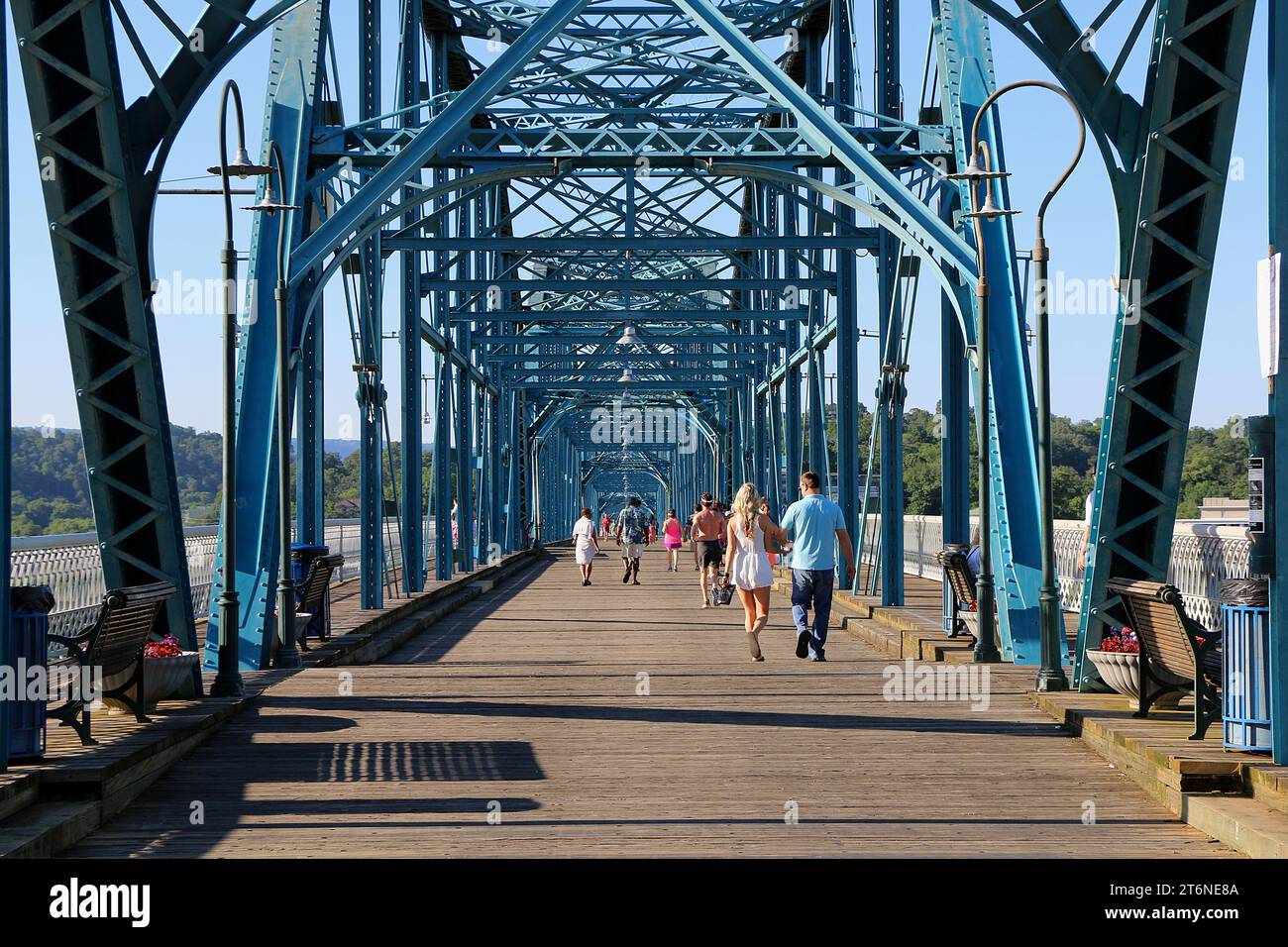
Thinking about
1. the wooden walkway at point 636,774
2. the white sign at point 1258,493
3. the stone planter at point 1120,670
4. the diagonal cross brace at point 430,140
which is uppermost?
the diagonal cross brace at point 430,140

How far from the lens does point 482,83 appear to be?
614 inches

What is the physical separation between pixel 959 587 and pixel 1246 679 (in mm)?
7875

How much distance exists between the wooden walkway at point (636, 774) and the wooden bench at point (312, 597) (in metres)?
1.55

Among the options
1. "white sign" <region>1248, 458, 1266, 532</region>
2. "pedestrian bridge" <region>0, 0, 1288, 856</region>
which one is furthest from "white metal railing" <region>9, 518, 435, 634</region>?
"white sign" <region>1248, 458, 1266, 532</region>

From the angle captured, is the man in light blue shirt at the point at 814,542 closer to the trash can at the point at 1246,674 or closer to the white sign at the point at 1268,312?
the trash can at the point at 1246,674

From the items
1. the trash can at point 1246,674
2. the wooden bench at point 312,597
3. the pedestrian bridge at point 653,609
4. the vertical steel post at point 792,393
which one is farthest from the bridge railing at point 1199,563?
the vertical steel post at point 792,393

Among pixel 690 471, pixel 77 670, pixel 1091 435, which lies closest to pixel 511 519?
pixel 690 471

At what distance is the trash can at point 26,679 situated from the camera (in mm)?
8391

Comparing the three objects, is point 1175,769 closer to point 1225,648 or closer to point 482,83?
point 1225,648

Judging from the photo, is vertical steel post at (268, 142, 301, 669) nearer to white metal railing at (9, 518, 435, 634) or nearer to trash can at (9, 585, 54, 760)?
white metal railing at (9, 518, 435, 634)

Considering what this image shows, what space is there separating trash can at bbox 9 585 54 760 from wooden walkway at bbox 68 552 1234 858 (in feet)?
2.27

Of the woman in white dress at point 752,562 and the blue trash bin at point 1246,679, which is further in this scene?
the woman in white dress at point 752,562

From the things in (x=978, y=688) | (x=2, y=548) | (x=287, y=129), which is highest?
(x=287, y=129)

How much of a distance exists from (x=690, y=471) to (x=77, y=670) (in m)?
79.8
